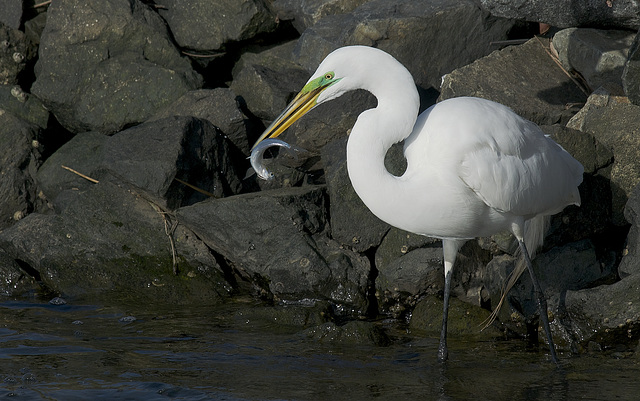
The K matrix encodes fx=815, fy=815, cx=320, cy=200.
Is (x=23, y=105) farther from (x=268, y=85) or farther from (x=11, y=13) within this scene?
(x=268, y=85)

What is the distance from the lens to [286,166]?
20.1 ft

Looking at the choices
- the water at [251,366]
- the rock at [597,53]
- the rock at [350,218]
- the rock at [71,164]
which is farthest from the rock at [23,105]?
the rock at [597,53]

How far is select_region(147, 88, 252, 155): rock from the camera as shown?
6.23 metres

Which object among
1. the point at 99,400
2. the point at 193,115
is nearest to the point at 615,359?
the point at 99,400

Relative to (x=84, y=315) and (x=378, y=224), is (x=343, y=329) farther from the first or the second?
(x=84, y=315)

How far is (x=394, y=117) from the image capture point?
12.4 ft

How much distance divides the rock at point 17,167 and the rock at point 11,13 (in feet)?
3.56

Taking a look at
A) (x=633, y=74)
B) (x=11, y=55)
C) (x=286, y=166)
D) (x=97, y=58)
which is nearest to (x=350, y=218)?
(x=286, y=166)

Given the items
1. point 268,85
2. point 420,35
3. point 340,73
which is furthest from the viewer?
point 268,85

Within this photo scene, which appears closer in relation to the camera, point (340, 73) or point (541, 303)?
point (340, 73)

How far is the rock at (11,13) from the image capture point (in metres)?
7.43

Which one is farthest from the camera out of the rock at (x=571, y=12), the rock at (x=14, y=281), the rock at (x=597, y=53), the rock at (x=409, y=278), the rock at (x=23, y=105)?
the rock at (x=23, y=105)

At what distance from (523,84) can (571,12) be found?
2.07 feet

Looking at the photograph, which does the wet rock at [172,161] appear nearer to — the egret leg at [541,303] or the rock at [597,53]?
the egret leg at [541,303]
